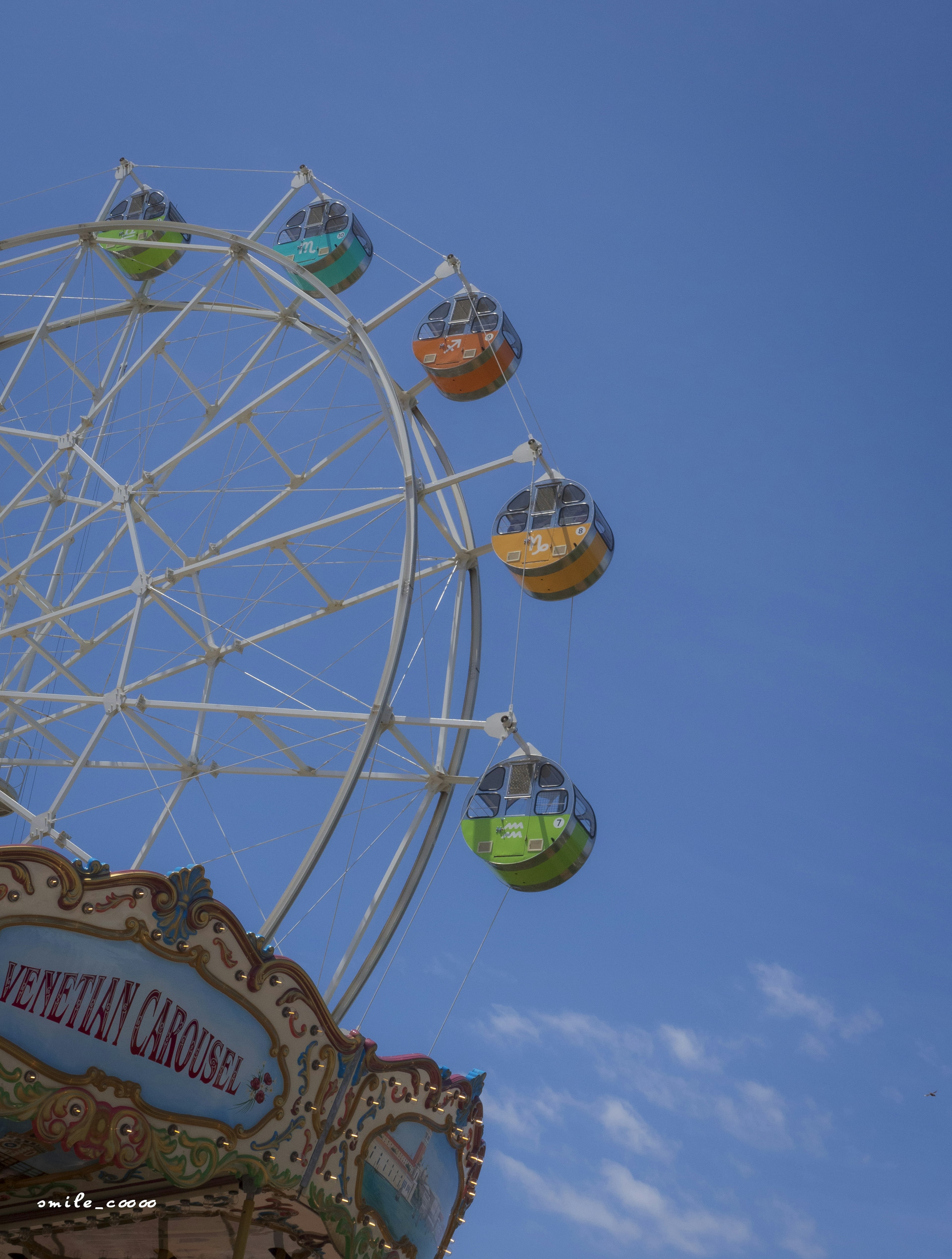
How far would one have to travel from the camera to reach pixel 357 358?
52.5 feet

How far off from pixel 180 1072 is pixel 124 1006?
0.69 m

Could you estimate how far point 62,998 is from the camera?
8719 mm

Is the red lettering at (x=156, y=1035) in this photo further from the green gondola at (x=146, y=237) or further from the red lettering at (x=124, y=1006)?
the green gondola at (x=146, y=237)

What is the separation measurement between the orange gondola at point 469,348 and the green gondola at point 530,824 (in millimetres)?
5573

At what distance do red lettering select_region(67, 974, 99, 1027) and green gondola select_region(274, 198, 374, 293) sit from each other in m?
11.8

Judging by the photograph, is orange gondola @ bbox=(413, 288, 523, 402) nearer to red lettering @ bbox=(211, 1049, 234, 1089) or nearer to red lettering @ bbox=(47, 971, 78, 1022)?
red lettering @ bbox=(211, 1049, 234, 1089)

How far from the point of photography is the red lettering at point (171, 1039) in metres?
9.23

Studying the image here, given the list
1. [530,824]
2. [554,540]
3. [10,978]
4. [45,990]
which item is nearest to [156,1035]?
[45,990]

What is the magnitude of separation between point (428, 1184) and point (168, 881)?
431 cm

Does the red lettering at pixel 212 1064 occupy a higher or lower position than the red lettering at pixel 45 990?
higher

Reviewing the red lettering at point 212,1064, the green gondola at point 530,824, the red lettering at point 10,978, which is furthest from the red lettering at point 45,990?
the green gondola at point 530,824

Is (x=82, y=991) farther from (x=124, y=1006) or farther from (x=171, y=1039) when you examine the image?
(x=171, y=1039)

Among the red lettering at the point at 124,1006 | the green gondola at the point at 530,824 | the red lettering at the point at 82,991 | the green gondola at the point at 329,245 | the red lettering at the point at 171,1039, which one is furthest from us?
the green gondola at the point at 329,245

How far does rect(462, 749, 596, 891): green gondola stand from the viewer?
540 inches
